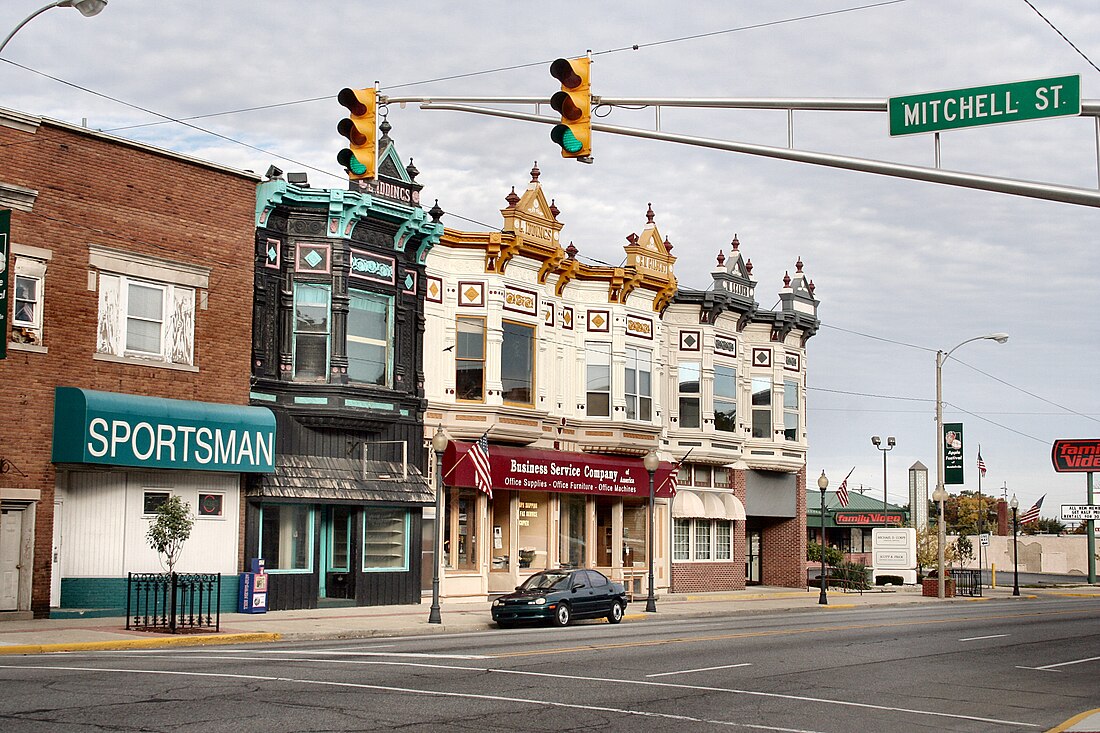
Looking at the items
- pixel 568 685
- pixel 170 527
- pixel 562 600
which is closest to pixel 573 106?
pixel 568 685

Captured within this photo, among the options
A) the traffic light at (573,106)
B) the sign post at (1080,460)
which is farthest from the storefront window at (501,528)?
the sign post at (1080,460)

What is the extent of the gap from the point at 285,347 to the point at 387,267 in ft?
13.1

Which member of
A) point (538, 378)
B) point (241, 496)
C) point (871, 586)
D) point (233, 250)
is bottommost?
point (871, 586)

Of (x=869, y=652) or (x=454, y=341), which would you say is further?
(x=454, y=341)

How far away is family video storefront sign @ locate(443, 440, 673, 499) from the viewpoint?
3678 centimetres

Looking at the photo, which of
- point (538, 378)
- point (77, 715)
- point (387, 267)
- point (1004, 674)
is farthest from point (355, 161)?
point (538, 378)

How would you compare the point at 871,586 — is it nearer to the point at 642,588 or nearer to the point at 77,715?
the point at 642,588

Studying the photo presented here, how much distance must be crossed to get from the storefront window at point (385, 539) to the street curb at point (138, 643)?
8.96 m

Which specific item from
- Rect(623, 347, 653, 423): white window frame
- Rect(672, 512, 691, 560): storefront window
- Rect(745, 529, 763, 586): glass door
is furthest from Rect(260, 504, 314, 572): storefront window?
Rect(745, 529, 763, 586): glass door

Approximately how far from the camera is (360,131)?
16.1 meters

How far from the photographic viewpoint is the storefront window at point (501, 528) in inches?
1560

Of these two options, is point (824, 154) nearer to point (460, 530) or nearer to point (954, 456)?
point (460, 530)

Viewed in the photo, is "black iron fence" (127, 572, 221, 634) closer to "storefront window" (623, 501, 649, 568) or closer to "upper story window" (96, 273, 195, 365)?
"upper story window" (96, 273, 195, 365)

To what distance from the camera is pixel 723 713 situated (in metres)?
15.3
